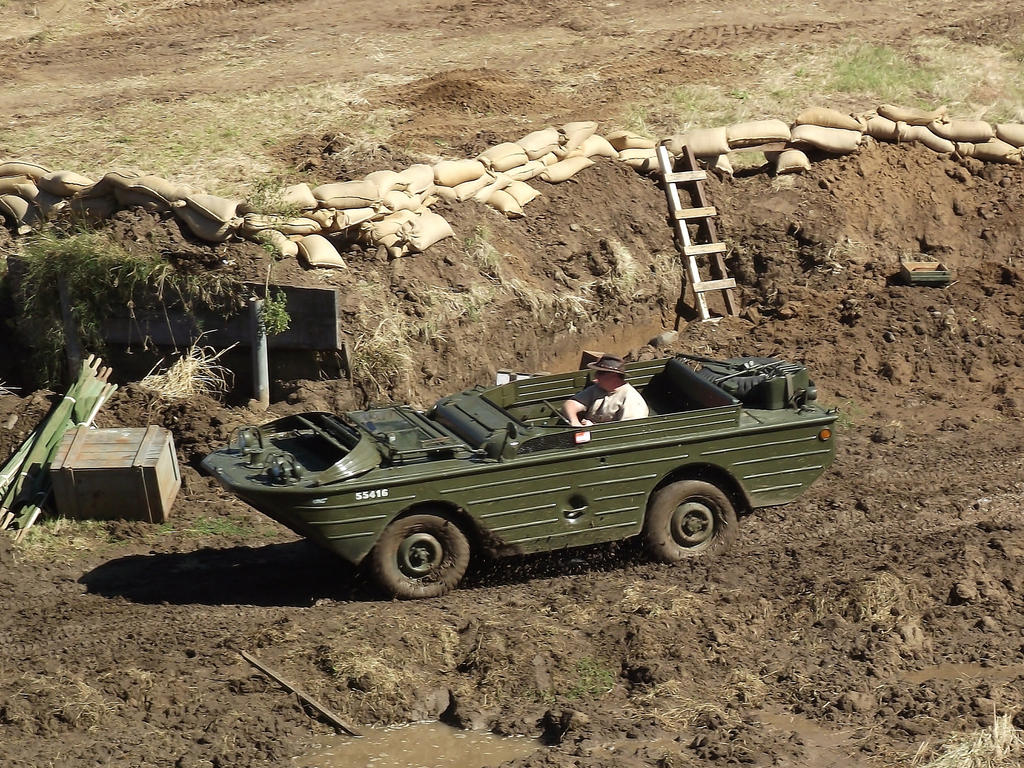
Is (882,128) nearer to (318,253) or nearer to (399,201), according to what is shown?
(399,201)

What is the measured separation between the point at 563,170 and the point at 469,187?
1.43 meters

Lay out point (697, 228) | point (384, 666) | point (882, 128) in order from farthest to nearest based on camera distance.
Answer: point (882, 128) < point (697, 228) < point (384, 666)

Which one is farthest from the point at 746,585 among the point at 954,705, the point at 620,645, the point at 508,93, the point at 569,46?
the point at 569,46

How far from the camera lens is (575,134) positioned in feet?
49.9

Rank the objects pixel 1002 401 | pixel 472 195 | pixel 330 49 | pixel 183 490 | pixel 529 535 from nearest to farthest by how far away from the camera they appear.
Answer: pixel 529 535
pixel 183 490
pixel 1002 401
pixel 472 195
pixel 330 49

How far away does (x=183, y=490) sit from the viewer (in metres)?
10.8

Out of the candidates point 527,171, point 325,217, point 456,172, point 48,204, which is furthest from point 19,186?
point 527,171

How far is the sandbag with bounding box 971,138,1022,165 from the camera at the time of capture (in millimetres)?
16406

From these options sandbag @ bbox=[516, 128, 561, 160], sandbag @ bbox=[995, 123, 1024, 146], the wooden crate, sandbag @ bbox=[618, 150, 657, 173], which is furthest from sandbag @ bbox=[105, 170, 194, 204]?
sandbag @ bbox=[995, 123, 1024, 146]

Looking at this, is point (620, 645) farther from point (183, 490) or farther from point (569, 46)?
point (569, 46)

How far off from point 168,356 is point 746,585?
579 centimetres

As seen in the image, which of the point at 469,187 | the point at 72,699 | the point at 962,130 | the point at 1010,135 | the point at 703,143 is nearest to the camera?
the point at 72,699

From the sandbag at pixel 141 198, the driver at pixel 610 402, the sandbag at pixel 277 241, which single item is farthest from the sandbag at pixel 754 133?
the driver at pixel 610 402

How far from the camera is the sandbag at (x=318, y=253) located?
12227 millimetres
